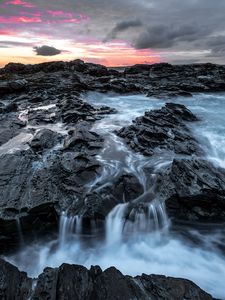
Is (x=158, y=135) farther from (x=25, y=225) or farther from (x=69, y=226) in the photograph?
(x=25, y=225)

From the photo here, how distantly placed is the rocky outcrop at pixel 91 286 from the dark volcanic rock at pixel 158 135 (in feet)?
19.8

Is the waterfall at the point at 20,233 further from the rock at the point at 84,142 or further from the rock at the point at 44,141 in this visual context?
the rock at the point at 44,141

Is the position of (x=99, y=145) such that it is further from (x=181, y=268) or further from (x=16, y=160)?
(x=181, y=268)

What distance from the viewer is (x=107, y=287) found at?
176 inches

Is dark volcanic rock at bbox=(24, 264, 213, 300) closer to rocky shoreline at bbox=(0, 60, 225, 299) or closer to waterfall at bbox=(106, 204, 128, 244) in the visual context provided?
rocky shoreline at bbox=(0, 60, 225, 299)

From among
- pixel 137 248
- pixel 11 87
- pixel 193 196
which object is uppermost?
pixel 193 196

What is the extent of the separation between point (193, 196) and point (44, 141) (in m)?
6.11

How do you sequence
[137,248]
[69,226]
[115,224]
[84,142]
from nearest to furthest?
1. [137,248]
2. [69,226]
3. [115,224]
4. [84,142]

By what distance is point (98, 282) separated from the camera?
4582 millimetres

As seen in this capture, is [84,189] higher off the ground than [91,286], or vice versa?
[91,286]

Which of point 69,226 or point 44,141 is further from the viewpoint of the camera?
point 44,141

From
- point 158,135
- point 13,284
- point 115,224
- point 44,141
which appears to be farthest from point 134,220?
point 44,141

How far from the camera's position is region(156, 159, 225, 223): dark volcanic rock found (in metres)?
7.25

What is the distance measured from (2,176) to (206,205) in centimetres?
579
